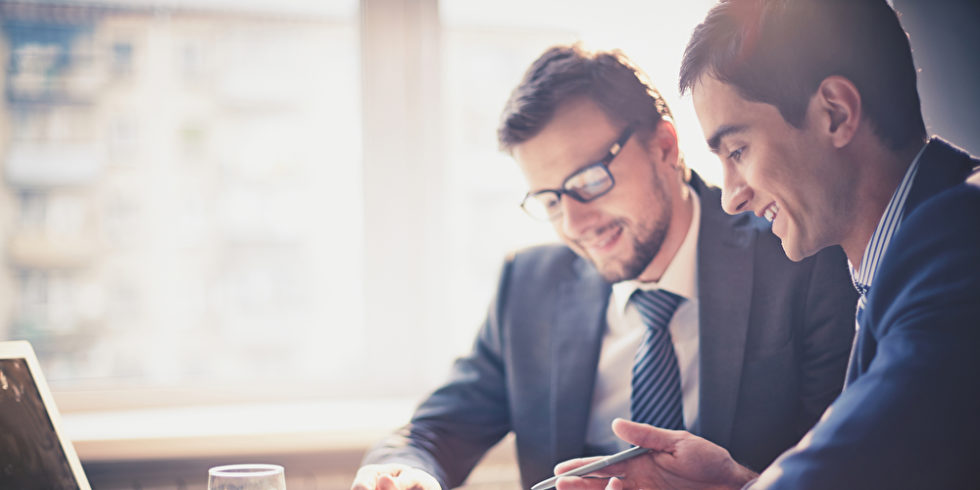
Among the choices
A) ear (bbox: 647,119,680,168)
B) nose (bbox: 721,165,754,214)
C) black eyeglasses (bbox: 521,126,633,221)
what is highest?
ear (bbox: 647,119,680,168)

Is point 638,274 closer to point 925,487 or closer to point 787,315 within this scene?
point 787,315

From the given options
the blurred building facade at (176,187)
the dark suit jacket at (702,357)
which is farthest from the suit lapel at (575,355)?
the blurred building facade at (176,187)

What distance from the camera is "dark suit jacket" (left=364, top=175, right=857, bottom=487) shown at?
1.17m

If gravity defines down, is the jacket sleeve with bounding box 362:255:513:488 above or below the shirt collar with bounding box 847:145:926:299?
below

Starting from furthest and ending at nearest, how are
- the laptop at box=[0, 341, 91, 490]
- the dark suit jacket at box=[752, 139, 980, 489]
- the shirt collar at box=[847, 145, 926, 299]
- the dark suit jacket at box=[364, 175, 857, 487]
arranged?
the dark suit jacket at box=[364, 175, 857, 487] → the laptop at box=[0, 341, 91, 490] → the shirt collar at box=[847, 145, 926, 299] → the dark suit jacket at box=[752, 139, 980, 489]

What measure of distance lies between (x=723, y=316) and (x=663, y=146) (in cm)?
40

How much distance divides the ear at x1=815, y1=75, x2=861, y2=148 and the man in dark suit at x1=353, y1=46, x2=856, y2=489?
0.32 metres

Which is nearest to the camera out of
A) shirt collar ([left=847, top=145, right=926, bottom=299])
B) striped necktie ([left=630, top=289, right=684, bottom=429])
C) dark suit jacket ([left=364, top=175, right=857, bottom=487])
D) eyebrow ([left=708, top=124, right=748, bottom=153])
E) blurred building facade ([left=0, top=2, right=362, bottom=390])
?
Answer: shirt collar ([left=847, top=145, right=926, bottom=299])

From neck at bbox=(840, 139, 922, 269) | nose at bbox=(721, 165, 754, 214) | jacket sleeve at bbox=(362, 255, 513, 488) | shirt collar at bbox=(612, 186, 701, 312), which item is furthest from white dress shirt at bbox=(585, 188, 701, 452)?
neck at bbox=(840, 139, 922, 269)

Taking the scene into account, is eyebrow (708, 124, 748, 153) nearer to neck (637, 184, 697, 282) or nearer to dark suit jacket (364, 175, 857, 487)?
dark suit jacket (364, 175, 857, 487)

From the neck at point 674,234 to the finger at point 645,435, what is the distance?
1.72 ft

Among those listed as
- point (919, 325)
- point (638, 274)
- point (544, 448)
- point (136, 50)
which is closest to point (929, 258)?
point (919, 325)

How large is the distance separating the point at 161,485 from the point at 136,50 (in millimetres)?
1241

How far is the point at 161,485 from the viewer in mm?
1905
